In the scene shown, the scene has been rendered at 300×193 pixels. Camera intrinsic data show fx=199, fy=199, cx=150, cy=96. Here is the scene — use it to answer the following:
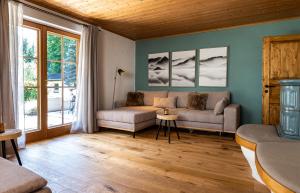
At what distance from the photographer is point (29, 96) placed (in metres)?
3.44

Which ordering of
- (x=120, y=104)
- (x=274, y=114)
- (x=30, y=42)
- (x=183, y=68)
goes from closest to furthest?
1. (x=30, y=42)
2. (x=274, y=114)
3. (x=120, y=104)
4. (x=183, y=68)

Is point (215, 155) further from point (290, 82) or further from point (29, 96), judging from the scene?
point (29, 96)

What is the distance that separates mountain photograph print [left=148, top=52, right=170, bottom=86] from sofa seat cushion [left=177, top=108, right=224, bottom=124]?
138cm

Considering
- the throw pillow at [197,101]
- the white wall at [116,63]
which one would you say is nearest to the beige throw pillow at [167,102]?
the throw pillow at [197,101]

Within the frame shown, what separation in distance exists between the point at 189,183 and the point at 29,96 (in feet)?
9.83

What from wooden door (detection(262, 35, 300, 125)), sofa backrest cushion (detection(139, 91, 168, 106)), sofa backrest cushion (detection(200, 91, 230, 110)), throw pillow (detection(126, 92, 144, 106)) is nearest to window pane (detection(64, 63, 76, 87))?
throw pillow (detection(126, 92, 144, 106))

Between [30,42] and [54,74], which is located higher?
[30,42]

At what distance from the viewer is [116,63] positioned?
516 centimetres

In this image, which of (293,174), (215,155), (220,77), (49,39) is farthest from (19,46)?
(220,77)

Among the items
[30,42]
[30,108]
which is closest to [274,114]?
[30,108]

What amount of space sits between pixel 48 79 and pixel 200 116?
9.81 feet

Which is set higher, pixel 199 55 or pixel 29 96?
pixel 199 55

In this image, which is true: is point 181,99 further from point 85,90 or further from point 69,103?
point 69,103

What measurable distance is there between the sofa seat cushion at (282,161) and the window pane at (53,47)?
12.1 ft
